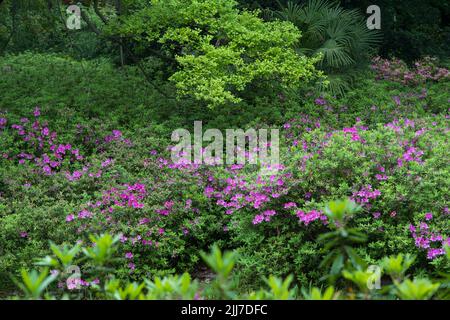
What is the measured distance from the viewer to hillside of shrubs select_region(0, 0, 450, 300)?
160 inches

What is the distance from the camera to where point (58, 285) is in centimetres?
488

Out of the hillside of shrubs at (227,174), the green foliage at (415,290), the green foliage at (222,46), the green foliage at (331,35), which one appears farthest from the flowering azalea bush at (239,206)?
the green foliage at (331,35)

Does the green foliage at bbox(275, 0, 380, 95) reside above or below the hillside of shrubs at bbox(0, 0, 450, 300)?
above

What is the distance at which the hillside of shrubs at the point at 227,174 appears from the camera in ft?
13.3

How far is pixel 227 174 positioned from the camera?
21.0ft

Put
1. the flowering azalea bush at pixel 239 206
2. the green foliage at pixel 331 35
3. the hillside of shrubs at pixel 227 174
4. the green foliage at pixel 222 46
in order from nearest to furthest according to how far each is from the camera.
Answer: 1. the hillside of shrubs at pixel 227 174
2. the flowering azalea bush at pixel 239 206
3. the green foliage at pixel 222 46
4. the green foliage at pixel 331 35

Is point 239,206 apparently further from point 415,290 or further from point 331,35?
point 331,35

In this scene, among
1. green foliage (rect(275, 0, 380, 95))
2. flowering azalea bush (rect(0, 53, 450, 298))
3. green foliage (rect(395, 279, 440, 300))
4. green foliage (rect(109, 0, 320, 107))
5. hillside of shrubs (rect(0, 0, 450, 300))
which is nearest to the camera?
green foliage (rect(395, 279, 440, 300))

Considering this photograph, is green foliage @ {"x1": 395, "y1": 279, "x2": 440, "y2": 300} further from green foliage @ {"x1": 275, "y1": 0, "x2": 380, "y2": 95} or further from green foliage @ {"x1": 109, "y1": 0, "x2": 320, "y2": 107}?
green foliage @ {"x1": 275, "y1": 0, "x2": 380, "y2": 95}

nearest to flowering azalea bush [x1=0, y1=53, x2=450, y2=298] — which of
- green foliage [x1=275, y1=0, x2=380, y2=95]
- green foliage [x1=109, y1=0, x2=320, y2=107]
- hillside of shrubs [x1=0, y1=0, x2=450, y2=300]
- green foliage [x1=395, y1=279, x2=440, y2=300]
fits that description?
hillside of shrubs [x1=0, y1=0, x2=450, y2=300]

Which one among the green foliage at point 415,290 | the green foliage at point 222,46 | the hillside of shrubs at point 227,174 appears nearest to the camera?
the green foliage at point 415,290

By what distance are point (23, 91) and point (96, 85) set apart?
1.09 meters

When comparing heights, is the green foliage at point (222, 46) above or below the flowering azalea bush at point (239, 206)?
above

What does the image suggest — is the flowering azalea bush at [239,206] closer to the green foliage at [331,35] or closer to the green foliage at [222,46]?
the green foliage at [222,46]
